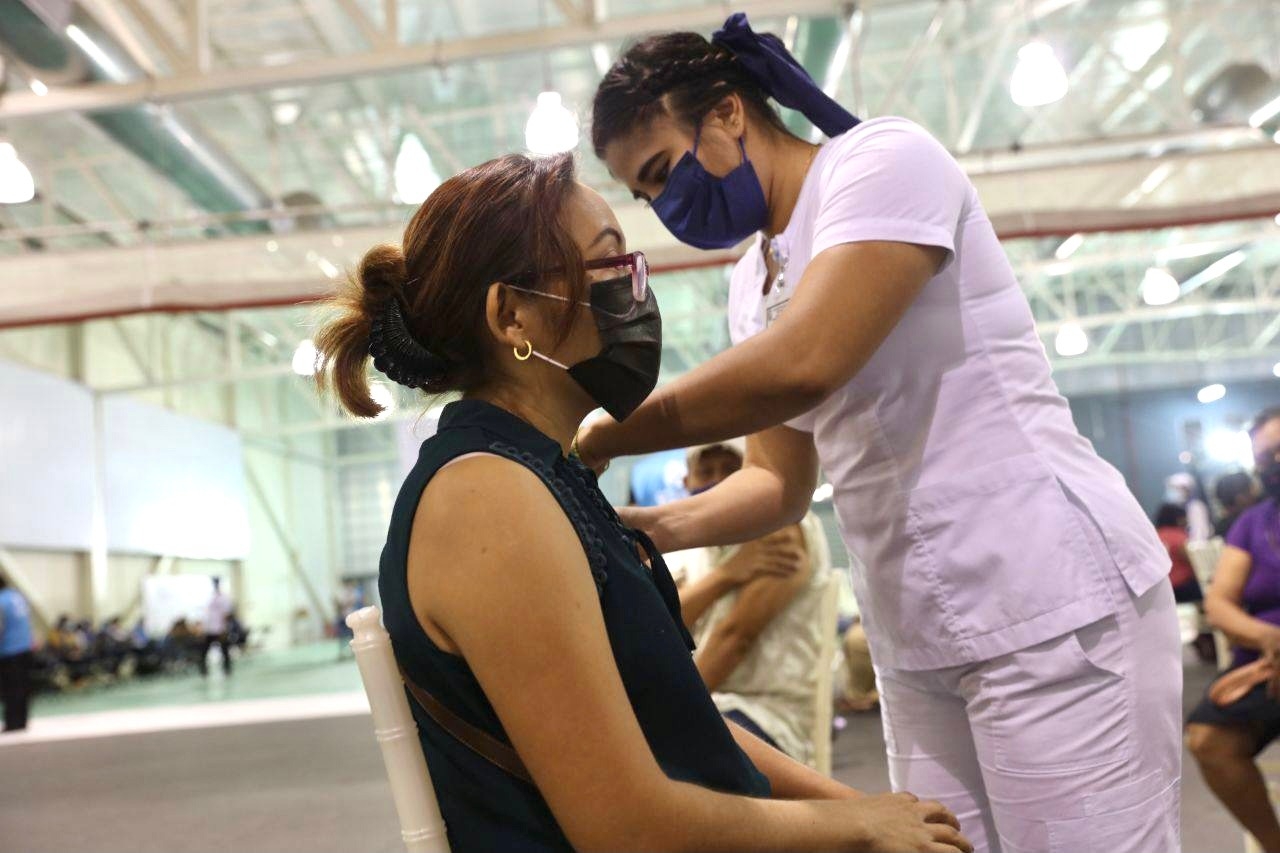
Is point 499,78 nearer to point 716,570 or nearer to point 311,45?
point 311,45

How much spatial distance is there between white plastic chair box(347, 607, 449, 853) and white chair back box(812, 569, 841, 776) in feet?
5.41

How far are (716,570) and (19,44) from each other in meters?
5.16

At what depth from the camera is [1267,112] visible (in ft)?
27.5

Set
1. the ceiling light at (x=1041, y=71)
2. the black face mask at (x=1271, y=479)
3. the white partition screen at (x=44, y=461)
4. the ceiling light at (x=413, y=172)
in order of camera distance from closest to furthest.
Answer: the black face mask at (x=1271, y=479), the ceiling light at (x=1041, y=71), the ceiling light at (x=413, y=172), the white partition screen at (x=44, y=461)

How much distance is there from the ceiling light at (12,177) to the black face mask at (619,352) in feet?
19.1

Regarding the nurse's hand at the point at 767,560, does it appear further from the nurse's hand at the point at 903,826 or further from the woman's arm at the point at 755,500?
the nurse's hand at the point at 903,826

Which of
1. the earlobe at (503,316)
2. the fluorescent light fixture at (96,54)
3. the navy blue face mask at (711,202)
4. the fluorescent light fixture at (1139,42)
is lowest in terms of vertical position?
the earlobe at (503,316)

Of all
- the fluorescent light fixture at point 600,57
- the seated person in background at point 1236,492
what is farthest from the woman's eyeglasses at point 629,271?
the fluorescent light fixture at point 600,57

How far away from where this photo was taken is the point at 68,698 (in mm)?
11484

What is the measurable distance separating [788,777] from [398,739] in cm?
44

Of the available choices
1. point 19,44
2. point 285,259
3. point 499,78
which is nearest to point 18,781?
point 285,259

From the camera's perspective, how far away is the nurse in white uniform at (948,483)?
3.58 feet

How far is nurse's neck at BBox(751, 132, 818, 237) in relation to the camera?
1.39m

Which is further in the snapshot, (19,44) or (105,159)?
(105,159)
